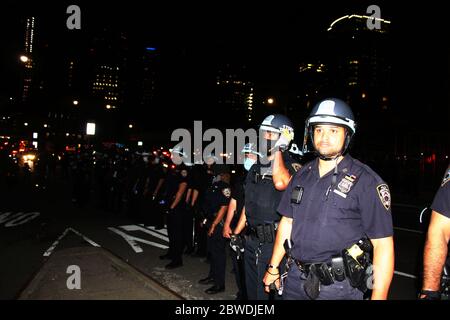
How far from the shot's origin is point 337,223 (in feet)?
8.58

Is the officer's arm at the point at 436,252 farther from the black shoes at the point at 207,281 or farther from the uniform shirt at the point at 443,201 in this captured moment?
the black shoes at the point at 207,281

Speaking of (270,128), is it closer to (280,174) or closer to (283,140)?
(283,140)

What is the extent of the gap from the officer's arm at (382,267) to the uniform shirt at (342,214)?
0.06 metres

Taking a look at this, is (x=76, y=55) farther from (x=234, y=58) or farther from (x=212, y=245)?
(x=212, y=245)

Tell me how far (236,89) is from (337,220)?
3295 inches

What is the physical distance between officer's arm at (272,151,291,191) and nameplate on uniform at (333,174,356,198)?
3.71 feet

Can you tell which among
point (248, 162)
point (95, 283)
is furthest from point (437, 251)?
point (95, 283)

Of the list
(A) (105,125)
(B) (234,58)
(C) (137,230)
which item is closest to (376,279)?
(C) (137,230)

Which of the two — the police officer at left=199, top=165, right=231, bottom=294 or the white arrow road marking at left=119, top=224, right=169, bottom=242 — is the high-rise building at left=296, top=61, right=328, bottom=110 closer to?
the white arrow road marking at left=119, top=224, right=169, bottom=242

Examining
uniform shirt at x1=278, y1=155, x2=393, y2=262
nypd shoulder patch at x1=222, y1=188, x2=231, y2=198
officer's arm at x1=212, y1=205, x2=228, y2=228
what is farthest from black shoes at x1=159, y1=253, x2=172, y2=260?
uniform shirt at x1=278, y1=155, x2=393, y2=262

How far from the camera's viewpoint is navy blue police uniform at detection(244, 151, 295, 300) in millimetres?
3818

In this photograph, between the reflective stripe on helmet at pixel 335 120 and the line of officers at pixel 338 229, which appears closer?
the line of officers at pixel 338 229

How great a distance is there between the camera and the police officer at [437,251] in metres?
2.70

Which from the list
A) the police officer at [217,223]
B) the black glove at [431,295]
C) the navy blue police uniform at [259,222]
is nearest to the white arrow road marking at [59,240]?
the police officer at [217,223]
